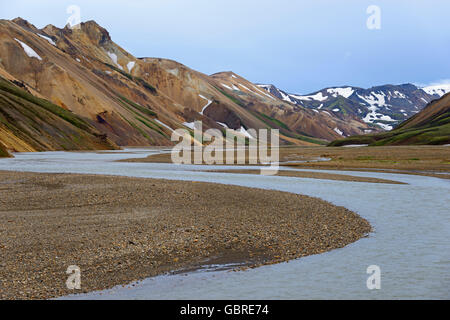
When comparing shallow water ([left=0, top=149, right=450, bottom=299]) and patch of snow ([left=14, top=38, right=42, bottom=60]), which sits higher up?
patch of snow ([left=14, top=38, right=42, bottom=60])

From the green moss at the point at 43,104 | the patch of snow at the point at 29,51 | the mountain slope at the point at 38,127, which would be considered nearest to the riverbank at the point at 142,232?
the mountain slope at the point at 38,127

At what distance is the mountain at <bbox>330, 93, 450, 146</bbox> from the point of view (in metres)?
127


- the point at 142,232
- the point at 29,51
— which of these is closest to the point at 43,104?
the point at 29,51

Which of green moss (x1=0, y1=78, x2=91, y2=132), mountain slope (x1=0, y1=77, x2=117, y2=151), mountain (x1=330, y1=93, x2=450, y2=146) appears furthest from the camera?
mountain (x1=330, y1=93, x2=450, y2=146)

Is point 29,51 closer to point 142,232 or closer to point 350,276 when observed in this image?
point 142,232

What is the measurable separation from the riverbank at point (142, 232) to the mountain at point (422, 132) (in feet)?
337

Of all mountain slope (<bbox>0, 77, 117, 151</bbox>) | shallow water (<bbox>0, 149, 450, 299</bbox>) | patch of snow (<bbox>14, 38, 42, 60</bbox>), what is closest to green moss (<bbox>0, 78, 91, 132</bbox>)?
mountain slope (<bbox>0, 77, 117, 151</bbox>)

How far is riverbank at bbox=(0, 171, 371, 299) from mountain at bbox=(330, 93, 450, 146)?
102679 millimetres

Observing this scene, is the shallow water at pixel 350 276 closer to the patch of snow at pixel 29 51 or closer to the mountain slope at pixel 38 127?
the mountain slope at pixel 38 127

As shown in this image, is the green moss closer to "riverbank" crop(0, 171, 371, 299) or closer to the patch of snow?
the patch of snow

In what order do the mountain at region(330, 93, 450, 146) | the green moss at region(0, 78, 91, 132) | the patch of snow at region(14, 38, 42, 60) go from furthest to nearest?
the patch of snow at region(14, 38, 42, 60) → the mountain at region(330, 93, 450, 146) → the green moss at region(0, 78, 91, 132)

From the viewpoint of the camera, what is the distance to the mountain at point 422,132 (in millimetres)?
127000
